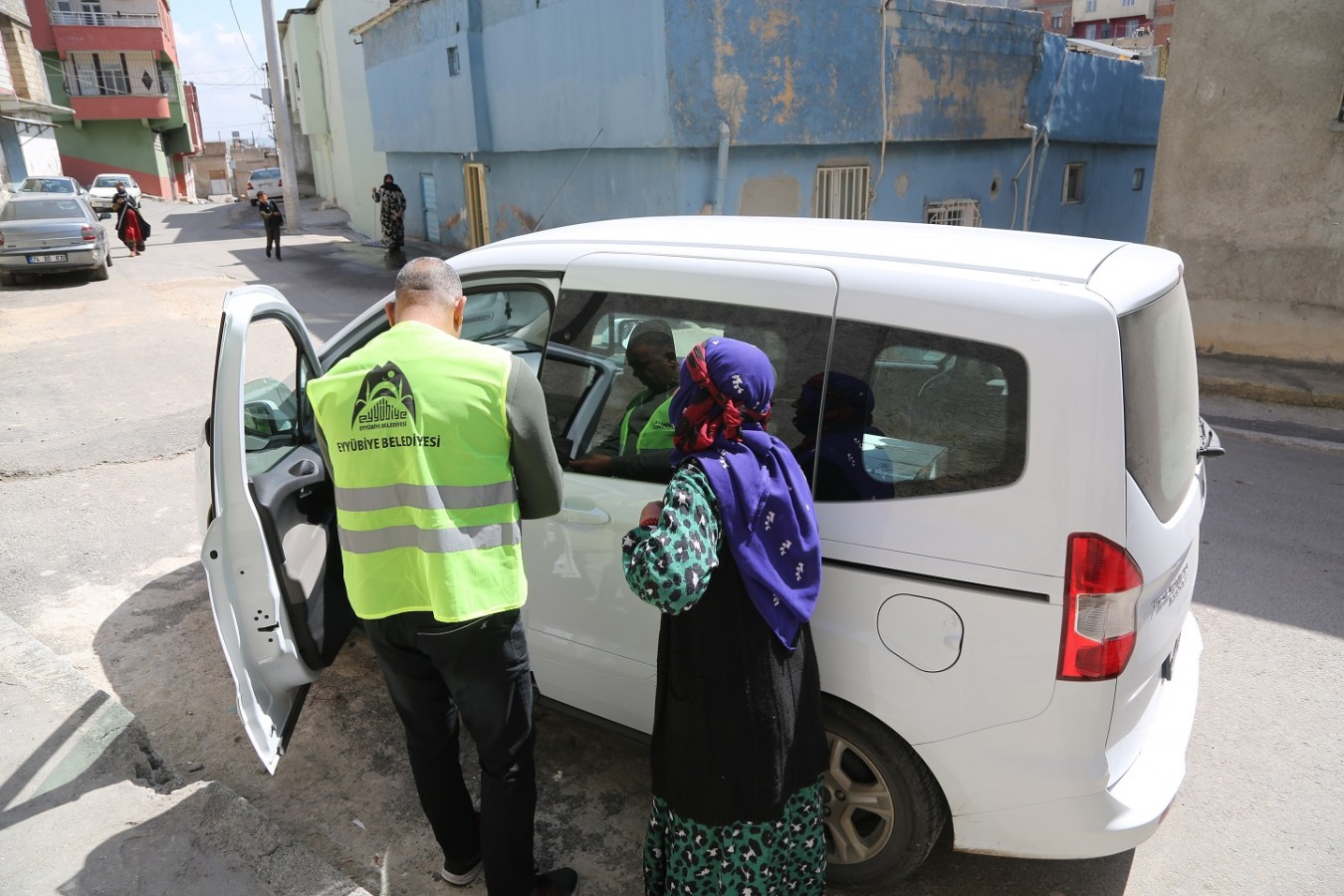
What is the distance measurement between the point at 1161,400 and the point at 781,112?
31.2ft

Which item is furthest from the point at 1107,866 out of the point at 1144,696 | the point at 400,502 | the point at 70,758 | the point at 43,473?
the point at 43,473

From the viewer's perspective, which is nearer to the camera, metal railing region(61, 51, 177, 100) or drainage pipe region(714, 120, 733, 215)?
drainage pipe region(714, 120, 733, 215)

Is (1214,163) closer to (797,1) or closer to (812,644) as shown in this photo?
(797,1)

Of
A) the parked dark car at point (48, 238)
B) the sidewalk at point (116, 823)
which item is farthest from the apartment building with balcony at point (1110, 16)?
the sidewalk at point (116, 823)

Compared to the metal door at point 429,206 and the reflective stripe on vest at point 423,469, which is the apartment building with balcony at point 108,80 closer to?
the metal door at point 429,206

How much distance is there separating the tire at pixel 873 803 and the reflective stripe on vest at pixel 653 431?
2.93 feet

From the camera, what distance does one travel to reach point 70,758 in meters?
3.20

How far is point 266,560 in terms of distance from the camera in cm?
271

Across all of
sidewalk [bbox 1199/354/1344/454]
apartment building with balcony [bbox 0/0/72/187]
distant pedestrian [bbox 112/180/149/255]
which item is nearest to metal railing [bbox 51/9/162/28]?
apartment building with balcony [bbox 0/0/72/187]

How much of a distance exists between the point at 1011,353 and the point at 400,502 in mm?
1561

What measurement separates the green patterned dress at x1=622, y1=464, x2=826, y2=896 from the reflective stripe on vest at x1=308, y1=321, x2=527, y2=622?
432 millimetres

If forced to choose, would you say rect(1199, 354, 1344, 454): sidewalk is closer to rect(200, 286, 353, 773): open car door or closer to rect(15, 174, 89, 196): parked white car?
rect(200, 286, 353, 773): open car door

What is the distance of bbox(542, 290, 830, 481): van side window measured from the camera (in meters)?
2.54

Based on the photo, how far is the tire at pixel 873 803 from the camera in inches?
99.9
